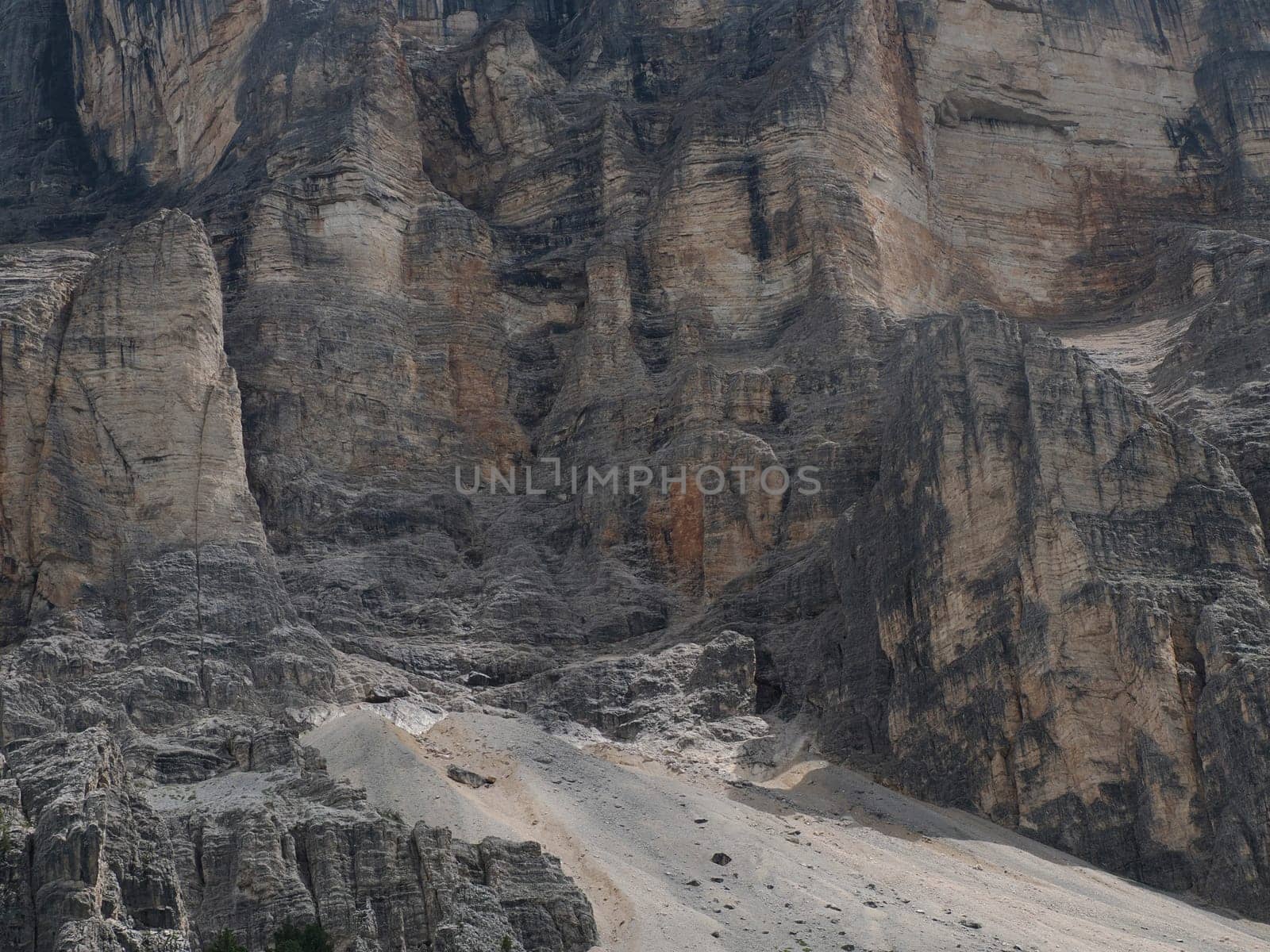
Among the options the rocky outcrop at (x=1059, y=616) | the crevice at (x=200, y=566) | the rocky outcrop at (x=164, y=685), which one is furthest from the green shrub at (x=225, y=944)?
the rocky outcrop at (x=1059, y=616)

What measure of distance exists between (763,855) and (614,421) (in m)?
25.1

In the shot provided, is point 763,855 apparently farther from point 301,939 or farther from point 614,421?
point 614,421

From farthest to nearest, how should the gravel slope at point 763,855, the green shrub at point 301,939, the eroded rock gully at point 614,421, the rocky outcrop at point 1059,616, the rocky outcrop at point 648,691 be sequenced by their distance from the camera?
the rocky outcrop at point 648,691, the rocky outcrop at point 1059,616, the eroded rock gully at point 614,421, the gravel slope at point 763,855, the green shrub at point 301,939

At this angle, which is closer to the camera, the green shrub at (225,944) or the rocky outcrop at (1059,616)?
the green shrub at (225,944)

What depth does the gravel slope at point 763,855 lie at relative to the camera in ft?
194

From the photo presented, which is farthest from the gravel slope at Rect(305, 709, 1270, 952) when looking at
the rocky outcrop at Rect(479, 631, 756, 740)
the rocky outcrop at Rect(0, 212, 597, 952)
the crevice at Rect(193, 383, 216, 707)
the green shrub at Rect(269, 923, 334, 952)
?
the green shrub at Rect(269, 923, 334, 952)

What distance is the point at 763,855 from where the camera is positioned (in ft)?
207

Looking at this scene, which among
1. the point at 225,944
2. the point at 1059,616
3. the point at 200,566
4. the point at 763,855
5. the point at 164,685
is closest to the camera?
the point at 225,944

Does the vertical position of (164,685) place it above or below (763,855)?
above

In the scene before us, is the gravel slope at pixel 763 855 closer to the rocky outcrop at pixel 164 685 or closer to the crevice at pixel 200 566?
the rocky outcrop at pixel 164 685

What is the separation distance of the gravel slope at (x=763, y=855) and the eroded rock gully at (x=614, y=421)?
181 centimetres

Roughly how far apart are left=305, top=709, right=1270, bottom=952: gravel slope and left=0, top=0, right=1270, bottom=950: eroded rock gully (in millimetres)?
1811

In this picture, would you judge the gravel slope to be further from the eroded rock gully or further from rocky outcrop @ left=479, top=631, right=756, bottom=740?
rocky outcrop @ left=479, top=631, right=756, bottom=740

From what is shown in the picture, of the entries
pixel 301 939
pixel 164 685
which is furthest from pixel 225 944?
pixel 164 685
